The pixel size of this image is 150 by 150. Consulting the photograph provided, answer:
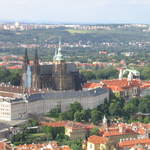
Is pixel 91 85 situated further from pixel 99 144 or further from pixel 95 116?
pixel 99 144

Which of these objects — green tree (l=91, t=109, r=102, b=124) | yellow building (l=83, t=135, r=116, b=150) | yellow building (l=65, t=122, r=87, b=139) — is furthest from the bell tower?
yellow building (l=83, t=135, r=116, b=150)

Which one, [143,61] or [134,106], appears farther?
[143,61]

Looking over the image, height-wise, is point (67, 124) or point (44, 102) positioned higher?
point (67, 124)

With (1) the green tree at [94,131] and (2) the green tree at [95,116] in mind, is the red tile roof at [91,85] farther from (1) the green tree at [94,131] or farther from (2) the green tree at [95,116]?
(1) the green tree at [94,131]

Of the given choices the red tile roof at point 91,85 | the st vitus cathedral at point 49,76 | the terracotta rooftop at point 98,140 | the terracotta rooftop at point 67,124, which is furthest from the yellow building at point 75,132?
the red tile roof at point 91,85

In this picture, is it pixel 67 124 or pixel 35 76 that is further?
pixel 35 76

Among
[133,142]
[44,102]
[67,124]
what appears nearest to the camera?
[133,142]

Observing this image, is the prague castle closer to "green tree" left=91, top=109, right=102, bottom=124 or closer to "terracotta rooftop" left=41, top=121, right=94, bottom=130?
"green tree" left=91, top=109, right=102, bottom=124

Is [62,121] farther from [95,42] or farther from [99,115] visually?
[95,42]

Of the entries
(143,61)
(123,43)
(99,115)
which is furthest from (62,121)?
(123,43)

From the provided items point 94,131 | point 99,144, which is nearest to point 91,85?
point 94,131

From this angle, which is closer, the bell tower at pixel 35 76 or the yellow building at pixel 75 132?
the yellow building at pixel 75 132
